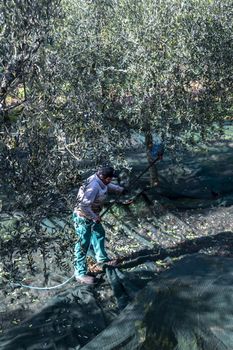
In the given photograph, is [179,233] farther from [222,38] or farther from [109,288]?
[222,38]

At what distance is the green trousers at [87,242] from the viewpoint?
7.02m

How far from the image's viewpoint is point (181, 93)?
360 inches

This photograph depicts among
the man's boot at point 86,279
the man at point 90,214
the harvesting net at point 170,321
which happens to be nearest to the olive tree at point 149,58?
the man at point 90,214

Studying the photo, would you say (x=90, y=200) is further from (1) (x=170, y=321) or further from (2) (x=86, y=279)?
(1) (x=170, y=321)

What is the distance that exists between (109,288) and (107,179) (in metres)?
1.44

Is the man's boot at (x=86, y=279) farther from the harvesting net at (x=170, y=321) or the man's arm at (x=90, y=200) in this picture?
the harvesting net at (x=170, y=321)

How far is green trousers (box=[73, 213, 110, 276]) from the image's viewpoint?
7.02 meters

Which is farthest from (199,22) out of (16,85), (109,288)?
(16,85)

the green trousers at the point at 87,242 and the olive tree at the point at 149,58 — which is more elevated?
the olive tree at the point at 149,58

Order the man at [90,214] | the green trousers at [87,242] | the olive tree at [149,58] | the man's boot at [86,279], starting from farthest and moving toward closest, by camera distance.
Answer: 1. the olive tree at [149,58]
2. the man's boot at [86,279]
3. the man at [90,214]
4. the green trousers at [87,242]

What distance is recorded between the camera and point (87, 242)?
760cm

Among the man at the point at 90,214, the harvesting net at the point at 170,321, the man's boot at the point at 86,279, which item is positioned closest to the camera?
the harvesting net at the point at 170,321

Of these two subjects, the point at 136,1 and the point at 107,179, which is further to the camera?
the point at 136,1

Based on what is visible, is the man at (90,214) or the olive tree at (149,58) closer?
the man at (90,214)
